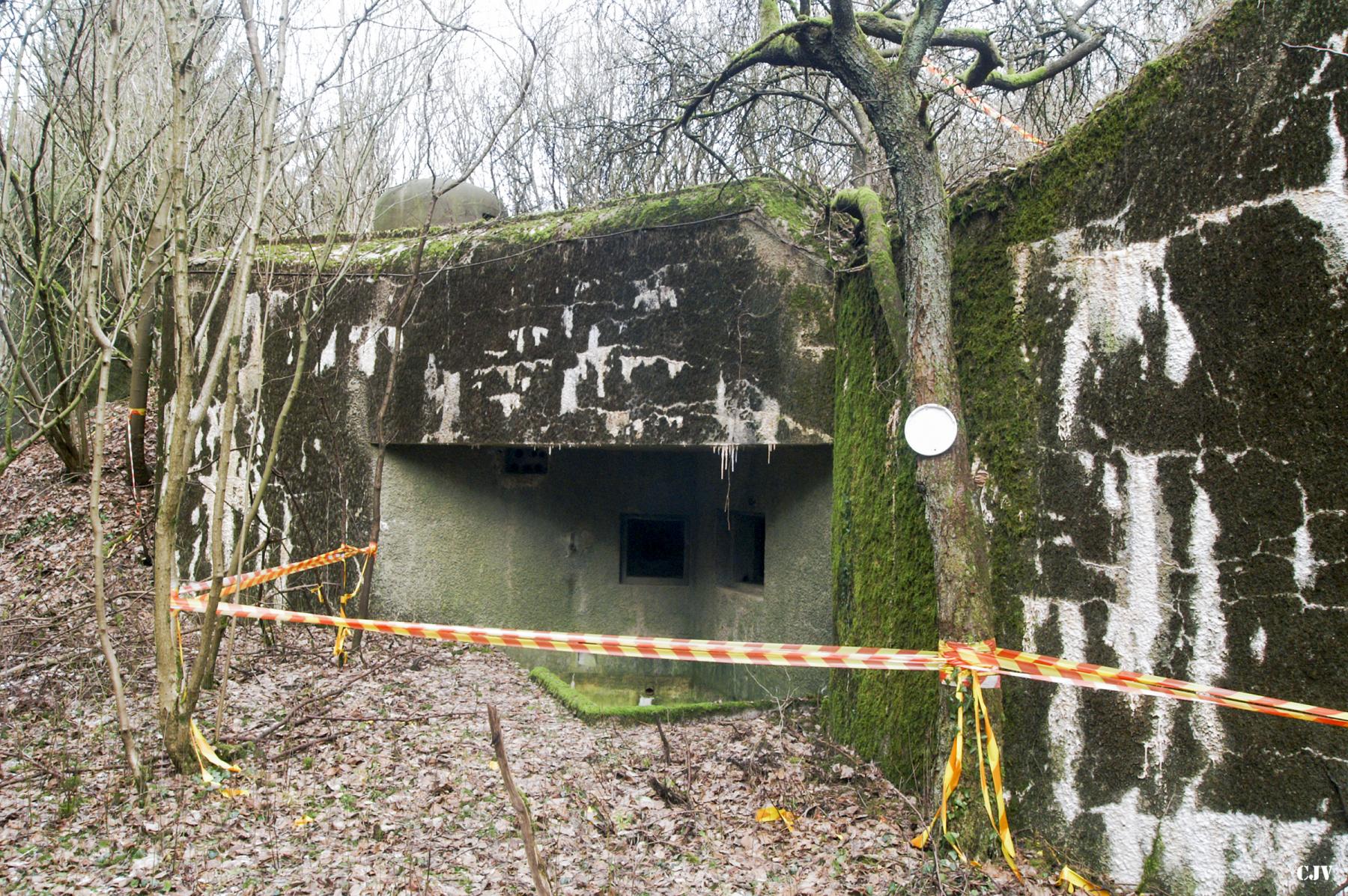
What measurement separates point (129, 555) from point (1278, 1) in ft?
32.5

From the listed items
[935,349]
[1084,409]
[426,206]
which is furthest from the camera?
[426,206]

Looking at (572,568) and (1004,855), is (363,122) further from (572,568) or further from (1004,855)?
(1004,855)

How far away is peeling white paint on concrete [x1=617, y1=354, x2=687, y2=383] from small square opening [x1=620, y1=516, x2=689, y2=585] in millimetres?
2618

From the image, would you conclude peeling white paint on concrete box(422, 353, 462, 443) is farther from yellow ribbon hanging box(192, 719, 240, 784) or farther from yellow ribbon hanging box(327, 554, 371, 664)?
yellow ribbon hanging box(192, 719, 240, 784)

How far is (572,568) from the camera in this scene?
8.84 metres

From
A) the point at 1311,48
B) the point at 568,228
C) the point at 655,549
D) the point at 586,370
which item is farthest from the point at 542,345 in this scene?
the point at 1311,48

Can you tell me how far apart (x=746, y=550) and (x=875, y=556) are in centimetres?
316

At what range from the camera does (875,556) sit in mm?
5320

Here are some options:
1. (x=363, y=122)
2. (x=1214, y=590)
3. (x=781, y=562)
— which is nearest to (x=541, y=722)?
(x=781, y=562)

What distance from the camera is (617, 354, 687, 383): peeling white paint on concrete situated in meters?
6.68

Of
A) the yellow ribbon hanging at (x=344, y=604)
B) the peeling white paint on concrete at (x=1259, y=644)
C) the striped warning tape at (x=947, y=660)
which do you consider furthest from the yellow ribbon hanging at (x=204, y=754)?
the peeling white paint on concrete at (x=1259, y=644)

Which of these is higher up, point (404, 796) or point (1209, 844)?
point (1209, 844)

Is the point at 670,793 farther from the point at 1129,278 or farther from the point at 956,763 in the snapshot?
the point at 1129,278

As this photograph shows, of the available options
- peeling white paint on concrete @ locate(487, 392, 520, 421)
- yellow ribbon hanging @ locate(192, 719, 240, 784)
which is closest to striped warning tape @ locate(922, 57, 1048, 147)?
peeling white paint on concrete @ locate(487, 392, 520, 421)
